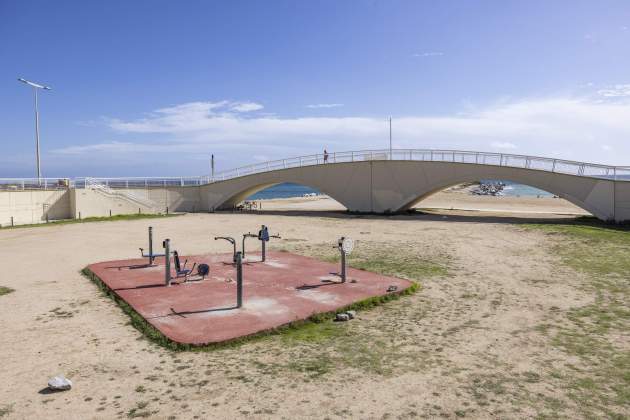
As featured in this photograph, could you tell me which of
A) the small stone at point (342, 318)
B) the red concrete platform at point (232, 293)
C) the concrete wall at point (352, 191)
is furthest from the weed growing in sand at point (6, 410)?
the concrete wall at point (352, 191)

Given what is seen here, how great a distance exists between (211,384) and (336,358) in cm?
202

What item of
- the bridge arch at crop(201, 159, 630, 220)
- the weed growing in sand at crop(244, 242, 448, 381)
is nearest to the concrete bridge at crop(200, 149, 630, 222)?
the bridge arch at crop(201, 159, 630, 220)

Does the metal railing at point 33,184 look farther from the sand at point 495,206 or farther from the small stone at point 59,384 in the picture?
the small stone at point 59,384

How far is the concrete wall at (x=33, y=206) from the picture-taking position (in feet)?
102

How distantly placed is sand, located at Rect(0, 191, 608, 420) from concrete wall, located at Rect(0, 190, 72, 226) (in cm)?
2174

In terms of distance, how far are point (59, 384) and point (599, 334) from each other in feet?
29.4

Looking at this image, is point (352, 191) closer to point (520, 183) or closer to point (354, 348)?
point (520, 183)

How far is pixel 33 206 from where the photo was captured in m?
33.0

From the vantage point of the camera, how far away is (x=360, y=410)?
5.53 metres

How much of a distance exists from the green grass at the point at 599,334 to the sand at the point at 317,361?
32cm

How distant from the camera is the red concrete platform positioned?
859cm

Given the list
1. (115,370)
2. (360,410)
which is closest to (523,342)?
(360,410)

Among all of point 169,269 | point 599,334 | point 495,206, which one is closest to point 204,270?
point 169,269

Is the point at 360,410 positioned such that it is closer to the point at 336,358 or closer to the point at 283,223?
the point at 336,358
